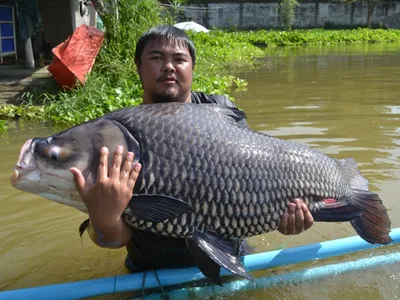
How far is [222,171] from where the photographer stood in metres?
2.01

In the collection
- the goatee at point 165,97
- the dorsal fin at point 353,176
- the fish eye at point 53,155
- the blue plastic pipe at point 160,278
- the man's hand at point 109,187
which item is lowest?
the blue plastic pipe at point 160,278

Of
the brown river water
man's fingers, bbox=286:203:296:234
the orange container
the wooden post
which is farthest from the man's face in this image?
the wooden post

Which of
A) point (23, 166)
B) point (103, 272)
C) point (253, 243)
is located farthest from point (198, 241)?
point (253, 243)

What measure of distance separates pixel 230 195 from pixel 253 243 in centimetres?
155

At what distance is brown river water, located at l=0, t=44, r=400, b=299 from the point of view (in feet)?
9.04

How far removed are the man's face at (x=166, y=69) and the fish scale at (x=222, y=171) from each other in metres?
0.38

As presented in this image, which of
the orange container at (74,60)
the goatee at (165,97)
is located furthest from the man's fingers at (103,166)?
the orange container at (74,60)

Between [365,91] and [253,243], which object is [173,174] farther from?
[365,91]

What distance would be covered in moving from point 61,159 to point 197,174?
556 millimetres

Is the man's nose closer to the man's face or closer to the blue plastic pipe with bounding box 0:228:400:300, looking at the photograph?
the man's face

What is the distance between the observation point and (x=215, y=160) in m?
2.01

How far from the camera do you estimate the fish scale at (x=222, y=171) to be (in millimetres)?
1937

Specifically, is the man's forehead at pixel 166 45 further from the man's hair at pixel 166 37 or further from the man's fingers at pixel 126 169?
the man's fingers at pixel 126 169

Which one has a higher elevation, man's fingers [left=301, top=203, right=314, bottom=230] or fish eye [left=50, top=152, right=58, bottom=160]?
fish eye [left=50, top=152, right=58, bottom=160]
